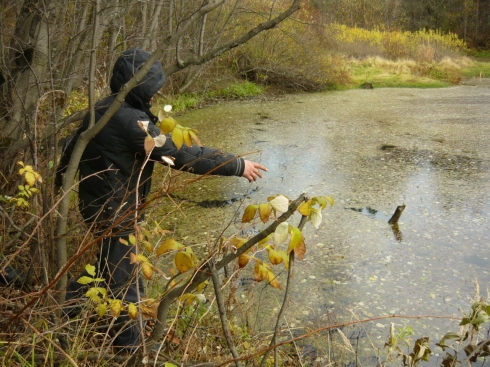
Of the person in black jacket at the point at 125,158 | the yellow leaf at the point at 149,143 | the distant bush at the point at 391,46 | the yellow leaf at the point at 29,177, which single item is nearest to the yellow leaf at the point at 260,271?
the yellow leaf at the point at 149,143

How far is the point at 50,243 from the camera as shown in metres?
1.99

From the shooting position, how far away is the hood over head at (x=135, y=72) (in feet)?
7.64

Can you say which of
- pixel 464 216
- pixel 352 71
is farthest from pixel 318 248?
pixel 352 71

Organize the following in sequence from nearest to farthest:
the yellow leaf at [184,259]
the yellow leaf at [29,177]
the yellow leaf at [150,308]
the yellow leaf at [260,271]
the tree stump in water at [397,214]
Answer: the yellow leaf at [184,259] → the yellow leaf at [260,271] → the yellow leaf at [150,308] → the yellow leaf at [29,177] → the tree stump in water at [397,214]

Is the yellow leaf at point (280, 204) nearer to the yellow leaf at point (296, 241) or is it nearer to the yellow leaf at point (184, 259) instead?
the yellow leaf at point (296, 241)

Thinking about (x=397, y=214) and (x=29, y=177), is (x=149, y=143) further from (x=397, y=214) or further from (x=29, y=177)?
(x=397, y=214)

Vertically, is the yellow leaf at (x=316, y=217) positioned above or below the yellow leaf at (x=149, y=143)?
below

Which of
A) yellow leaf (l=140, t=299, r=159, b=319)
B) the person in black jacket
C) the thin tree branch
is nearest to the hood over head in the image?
the person in black jacket

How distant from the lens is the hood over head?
2328 mm

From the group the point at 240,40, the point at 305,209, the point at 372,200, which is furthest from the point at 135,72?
the point at 372,200

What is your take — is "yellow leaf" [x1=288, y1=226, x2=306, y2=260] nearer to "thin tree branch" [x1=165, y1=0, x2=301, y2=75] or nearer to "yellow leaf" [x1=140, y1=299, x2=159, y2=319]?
"yellow leaf" [x1=140, y1=299, x2=159, y2=319]

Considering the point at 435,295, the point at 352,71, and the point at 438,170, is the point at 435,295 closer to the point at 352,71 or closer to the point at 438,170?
the point at 438,170

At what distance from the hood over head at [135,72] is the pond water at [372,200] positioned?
0.65 m

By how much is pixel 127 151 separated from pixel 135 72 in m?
0.37
